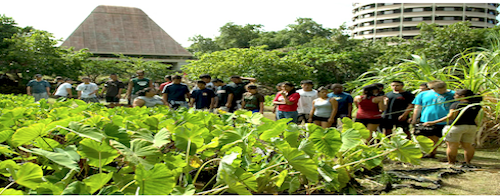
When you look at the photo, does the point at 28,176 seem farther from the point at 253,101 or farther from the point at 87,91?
the point at 87,91

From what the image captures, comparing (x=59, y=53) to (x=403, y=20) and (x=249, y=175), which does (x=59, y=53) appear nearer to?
(x=249, y=175)

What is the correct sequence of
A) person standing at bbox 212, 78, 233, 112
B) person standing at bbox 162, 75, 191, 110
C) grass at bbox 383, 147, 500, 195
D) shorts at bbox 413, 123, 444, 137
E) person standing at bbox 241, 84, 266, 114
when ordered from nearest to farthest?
grass at bbox 383, 147, 500, 195 → shorts at bbox 413, 123, 444, 137 → person standing at bbox 241, 84, 266, 114 → person standing at bbox 162, 75, 191, 110 → person standing at bbox 212, 78, 233, 112

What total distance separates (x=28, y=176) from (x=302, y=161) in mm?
1210

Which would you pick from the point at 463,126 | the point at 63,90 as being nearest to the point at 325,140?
the point at 463,126

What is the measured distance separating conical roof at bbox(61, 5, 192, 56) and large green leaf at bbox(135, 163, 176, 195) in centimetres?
3698

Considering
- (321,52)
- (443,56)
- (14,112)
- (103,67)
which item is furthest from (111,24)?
(14,112)

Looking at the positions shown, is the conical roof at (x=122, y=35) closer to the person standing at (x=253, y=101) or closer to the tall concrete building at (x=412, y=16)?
the person standing at (x=253, y=101)

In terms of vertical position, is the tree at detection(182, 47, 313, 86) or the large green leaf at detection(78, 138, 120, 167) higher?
→ the tree at detection(182, 47, 313, 86)

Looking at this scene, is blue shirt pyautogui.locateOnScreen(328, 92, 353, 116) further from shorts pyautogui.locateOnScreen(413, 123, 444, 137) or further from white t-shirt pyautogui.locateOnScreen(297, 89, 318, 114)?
shorts pyautogui.locateOnScreen(413, 123, 444, 137)

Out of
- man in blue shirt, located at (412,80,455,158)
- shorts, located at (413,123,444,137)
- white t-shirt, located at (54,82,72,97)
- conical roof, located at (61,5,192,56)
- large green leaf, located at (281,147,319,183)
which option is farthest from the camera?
conical roof, located at (61,5,192,56)

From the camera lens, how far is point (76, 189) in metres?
1.31

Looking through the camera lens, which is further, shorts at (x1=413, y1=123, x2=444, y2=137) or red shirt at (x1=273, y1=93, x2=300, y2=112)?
red shirt at (x1=273, y1=93, x2=300, y2=112)

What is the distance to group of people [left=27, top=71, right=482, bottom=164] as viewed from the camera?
4.88 m

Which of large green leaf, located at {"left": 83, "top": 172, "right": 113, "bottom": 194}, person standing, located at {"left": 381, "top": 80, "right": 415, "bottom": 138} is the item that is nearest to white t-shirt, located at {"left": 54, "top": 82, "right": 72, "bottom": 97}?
person standing, located at {"left": 381, "top": 80, "right": 415, "bottom": 138}
